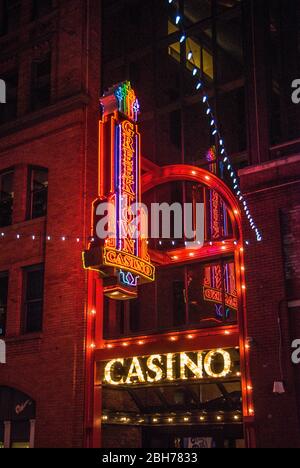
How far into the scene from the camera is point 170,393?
17047 millimetres

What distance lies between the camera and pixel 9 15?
69.3 ft

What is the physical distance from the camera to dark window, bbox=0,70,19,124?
20.0 metres

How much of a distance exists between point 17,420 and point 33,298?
320cm

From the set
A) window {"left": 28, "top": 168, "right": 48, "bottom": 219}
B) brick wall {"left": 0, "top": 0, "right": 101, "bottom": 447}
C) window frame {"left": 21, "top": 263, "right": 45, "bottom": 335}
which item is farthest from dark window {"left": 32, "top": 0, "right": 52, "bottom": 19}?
window frame {"left": 21, "top": 263, "right": 45, "bottom": 335}

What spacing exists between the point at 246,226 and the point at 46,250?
5.83 m

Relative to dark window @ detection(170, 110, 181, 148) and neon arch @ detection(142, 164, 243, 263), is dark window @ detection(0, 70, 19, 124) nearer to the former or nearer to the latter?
dark window @ detection(170, 110, 181, 148)

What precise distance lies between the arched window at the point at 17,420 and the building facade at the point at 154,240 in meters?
0.04

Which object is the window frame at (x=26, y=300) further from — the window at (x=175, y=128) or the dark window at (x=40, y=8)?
the dark window at (x=40, y=8)

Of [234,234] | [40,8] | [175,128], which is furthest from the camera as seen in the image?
[40,8]

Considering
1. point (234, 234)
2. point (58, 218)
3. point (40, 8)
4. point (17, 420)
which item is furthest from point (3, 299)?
point (40, 8)

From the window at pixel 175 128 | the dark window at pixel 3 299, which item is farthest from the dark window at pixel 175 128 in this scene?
the dark window at pixel 3 299

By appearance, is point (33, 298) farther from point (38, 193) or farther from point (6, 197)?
point (6, 197)

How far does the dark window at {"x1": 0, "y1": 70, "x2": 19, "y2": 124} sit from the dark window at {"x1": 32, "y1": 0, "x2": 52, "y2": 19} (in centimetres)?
192

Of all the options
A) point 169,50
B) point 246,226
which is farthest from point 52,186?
point 246,226
